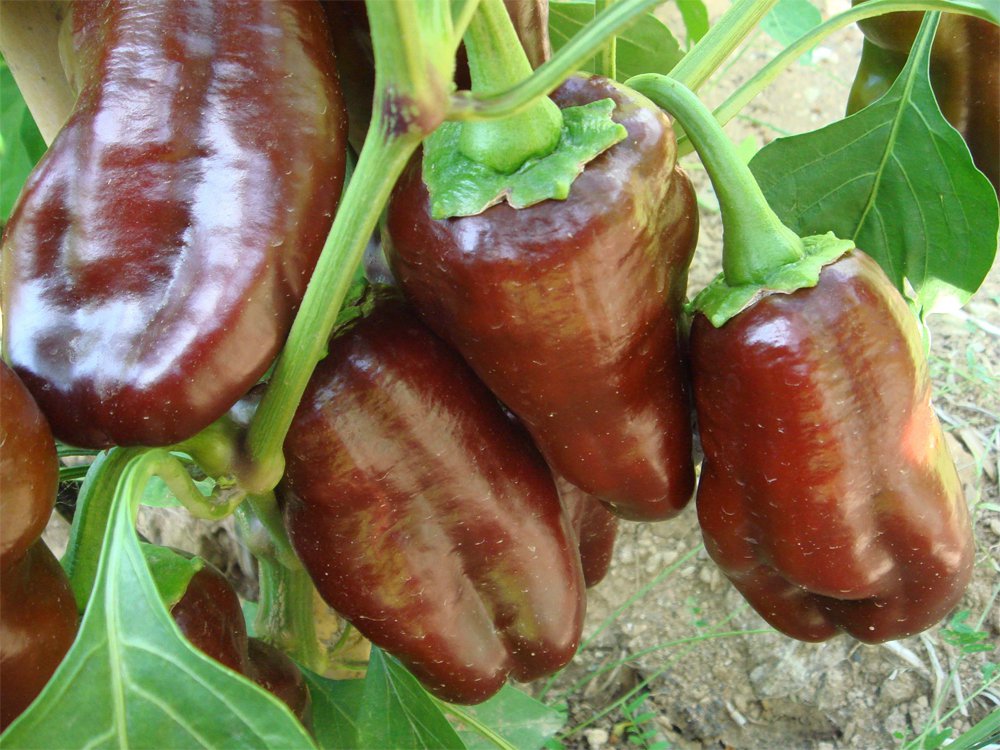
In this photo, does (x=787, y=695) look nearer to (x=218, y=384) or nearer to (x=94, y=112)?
(x=218, y=384)

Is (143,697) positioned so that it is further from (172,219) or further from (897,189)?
(897,189)

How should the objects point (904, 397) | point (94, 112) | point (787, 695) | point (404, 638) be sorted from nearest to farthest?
Result: point (94, 112), point (904, 397), point (404, 638), point (787, 695)

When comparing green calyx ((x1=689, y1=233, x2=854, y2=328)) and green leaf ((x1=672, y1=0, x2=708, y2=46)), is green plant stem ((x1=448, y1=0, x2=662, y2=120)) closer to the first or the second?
green calyx ((x1=689, y1=233, x2=854, y2=328))

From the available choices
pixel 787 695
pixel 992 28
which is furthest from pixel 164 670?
pixel 992 28

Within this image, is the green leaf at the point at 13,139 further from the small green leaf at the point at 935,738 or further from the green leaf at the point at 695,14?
the small green leaf at the point at 935,738

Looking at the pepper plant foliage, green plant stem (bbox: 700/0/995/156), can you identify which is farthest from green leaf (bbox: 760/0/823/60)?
green plant stem (bbox: 700/0/995/156)

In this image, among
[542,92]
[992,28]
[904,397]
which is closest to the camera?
[542,92]

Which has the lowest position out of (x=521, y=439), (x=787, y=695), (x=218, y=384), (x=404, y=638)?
(x=787, y=695)

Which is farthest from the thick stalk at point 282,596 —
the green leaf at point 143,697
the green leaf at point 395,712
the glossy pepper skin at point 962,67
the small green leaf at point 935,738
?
the glossy pepper skin at point 962,67

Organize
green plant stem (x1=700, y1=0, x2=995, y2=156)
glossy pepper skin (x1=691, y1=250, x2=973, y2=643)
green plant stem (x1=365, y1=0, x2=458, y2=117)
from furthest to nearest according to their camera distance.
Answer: green plant stem (x1=700, y1=0, x2=995, y2=156) → glossy pepper skin (x1=691, y1=250, x2=973, y2=643) → green plant stem (x1=365, y1=0, x2=458, y2=117)
